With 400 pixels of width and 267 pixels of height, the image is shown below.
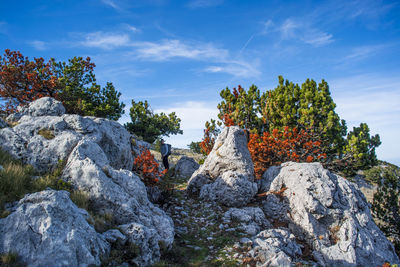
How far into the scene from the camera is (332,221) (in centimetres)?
1073

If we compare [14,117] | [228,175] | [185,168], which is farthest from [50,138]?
[185,168]

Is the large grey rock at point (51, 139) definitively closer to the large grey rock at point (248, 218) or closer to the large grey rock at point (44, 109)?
the large grey rock at point (44, 109)

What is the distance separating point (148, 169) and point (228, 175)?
493 cm

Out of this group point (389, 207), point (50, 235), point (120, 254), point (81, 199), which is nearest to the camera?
point (50, 235)

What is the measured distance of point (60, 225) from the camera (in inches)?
218

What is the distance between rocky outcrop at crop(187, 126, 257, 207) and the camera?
12859mm

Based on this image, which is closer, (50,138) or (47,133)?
(50,138)

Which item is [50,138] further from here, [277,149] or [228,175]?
[277,149]

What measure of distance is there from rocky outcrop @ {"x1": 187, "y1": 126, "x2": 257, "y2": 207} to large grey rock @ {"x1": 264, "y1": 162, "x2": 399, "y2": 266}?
7.97ft

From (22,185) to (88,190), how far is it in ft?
6.38

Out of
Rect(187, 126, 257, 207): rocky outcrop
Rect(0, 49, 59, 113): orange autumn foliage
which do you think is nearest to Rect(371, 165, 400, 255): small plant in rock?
Rect(187, 126, 257, 207): rocky outcrop

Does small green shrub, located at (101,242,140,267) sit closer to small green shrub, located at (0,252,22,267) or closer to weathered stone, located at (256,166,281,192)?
small green shrub, located at (0,252,22,267)

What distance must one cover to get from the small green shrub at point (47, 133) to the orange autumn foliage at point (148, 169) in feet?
16.3

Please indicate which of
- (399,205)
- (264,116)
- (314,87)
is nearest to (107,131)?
(264,116)
